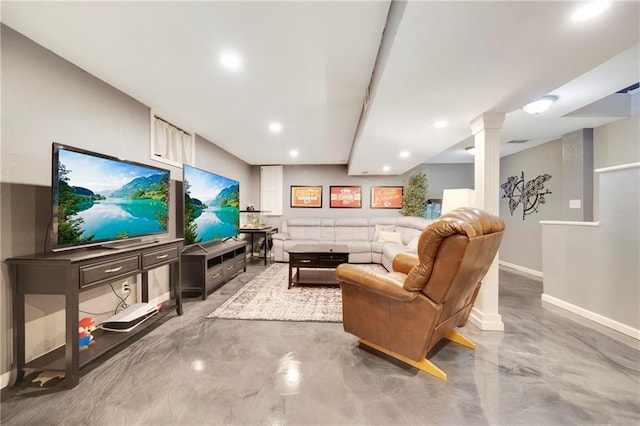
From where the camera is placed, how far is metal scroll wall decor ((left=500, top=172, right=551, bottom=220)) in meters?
4.16

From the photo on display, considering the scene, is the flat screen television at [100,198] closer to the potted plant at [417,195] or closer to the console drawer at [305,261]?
the console drawer at [305,261]

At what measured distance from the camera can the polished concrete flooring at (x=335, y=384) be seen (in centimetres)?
126

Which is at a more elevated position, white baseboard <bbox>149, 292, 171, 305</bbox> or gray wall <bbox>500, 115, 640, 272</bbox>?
gray wall <bbox>500, 115, 640, 272</bbox>

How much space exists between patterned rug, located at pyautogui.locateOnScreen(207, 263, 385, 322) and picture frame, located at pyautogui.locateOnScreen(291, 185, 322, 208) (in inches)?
106

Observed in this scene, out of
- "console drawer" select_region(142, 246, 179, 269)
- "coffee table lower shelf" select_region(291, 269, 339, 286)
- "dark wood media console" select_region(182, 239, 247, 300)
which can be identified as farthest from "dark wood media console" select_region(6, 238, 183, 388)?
"coffee table lower shelf" select_region(291, 269, 339, 286)

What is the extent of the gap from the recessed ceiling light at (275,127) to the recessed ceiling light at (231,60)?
49.0 inches

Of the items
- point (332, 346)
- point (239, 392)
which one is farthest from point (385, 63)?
point (239, 392)

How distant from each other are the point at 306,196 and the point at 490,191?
4.32 m

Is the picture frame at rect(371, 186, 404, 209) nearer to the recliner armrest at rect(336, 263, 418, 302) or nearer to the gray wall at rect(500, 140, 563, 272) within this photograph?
the gray wall at rect(500, 140, 563, 272)

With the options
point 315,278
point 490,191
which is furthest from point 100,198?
point 490,191

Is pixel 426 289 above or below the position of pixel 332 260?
above

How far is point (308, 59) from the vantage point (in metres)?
1.82

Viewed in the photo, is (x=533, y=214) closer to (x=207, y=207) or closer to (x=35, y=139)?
(x=207, y=207)

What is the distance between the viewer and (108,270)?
1.67 metres
